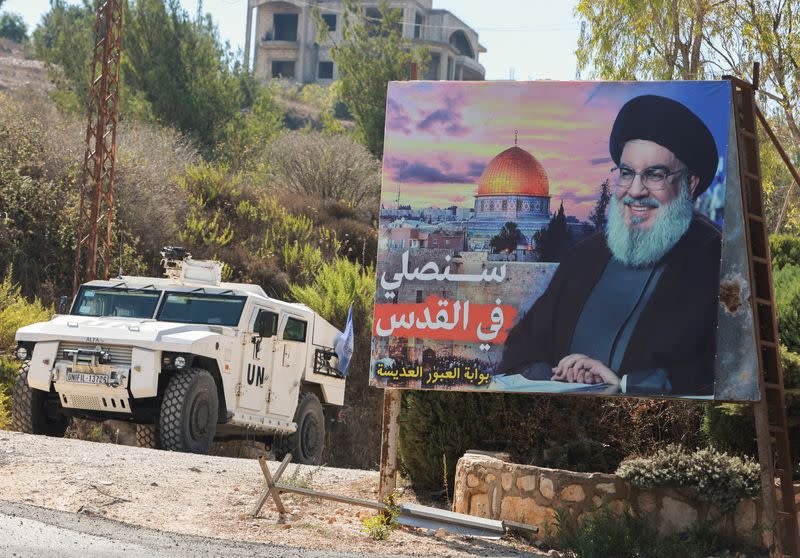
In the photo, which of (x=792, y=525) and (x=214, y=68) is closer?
(x=792, y=525)

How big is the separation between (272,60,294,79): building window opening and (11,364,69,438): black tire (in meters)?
75.7

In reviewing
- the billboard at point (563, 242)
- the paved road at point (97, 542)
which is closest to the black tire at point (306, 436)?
the billboard at point (563, 242)

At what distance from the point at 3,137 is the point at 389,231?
23.5 metres

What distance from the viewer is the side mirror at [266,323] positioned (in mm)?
15883

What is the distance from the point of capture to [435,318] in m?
9.34

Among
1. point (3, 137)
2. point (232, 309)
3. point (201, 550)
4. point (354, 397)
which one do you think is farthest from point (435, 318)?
point (3, 137)

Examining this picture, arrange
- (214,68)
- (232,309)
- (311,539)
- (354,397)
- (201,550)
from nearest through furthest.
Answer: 1. (201,550)
2. (311,539)
3. (232,309)
4. (354,397)
5. (214,68)

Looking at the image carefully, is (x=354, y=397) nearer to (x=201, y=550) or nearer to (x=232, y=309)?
(x=232, y=309)

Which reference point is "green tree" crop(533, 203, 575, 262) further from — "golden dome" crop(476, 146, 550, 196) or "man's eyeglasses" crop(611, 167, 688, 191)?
"man's eyeglasses" crop(611, 167, 688, 191)

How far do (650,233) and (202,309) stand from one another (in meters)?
7.96

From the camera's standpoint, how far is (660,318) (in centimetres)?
908

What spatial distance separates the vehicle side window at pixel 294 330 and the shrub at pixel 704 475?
8208mm

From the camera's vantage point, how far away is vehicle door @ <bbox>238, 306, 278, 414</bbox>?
15773mm

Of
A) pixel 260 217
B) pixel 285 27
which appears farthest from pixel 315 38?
pixel 260 217
